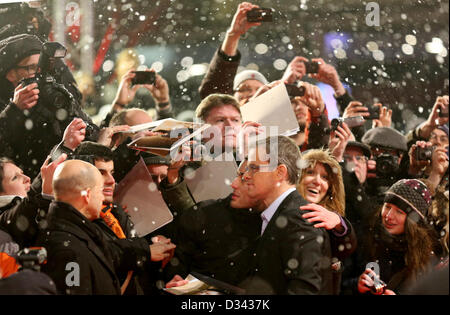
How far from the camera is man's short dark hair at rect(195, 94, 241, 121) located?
7.85 ft

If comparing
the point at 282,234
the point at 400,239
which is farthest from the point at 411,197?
the point at 282,234

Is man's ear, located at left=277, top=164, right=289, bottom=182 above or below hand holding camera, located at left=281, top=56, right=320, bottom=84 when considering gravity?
below

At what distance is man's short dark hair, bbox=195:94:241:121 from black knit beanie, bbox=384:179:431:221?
0.73 m

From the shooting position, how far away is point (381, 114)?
7.83ft

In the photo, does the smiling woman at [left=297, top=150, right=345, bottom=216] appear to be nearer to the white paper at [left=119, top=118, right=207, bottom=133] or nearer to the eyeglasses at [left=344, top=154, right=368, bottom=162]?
the eyeglasses at [left=344, top=154, right=368, bottom=162]

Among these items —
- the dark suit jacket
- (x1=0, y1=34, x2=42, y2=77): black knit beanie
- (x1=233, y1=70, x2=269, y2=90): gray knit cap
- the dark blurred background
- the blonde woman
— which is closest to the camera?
the dark suit jacket

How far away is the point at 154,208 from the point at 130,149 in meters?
0.28

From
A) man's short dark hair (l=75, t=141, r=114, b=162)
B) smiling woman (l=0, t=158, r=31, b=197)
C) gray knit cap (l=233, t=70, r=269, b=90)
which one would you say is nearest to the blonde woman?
gray knit cap (l=233, t=70, r=269, b=90)

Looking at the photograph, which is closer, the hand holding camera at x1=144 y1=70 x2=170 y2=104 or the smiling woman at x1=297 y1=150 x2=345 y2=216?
the smiling woman at x1=297 y1=150 x2=345 y2=216

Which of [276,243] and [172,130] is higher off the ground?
[172,130]

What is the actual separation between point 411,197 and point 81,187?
1.26m

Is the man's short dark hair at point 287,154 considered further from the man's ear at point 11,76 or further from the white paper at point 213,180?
the man's ear at point 11,76
